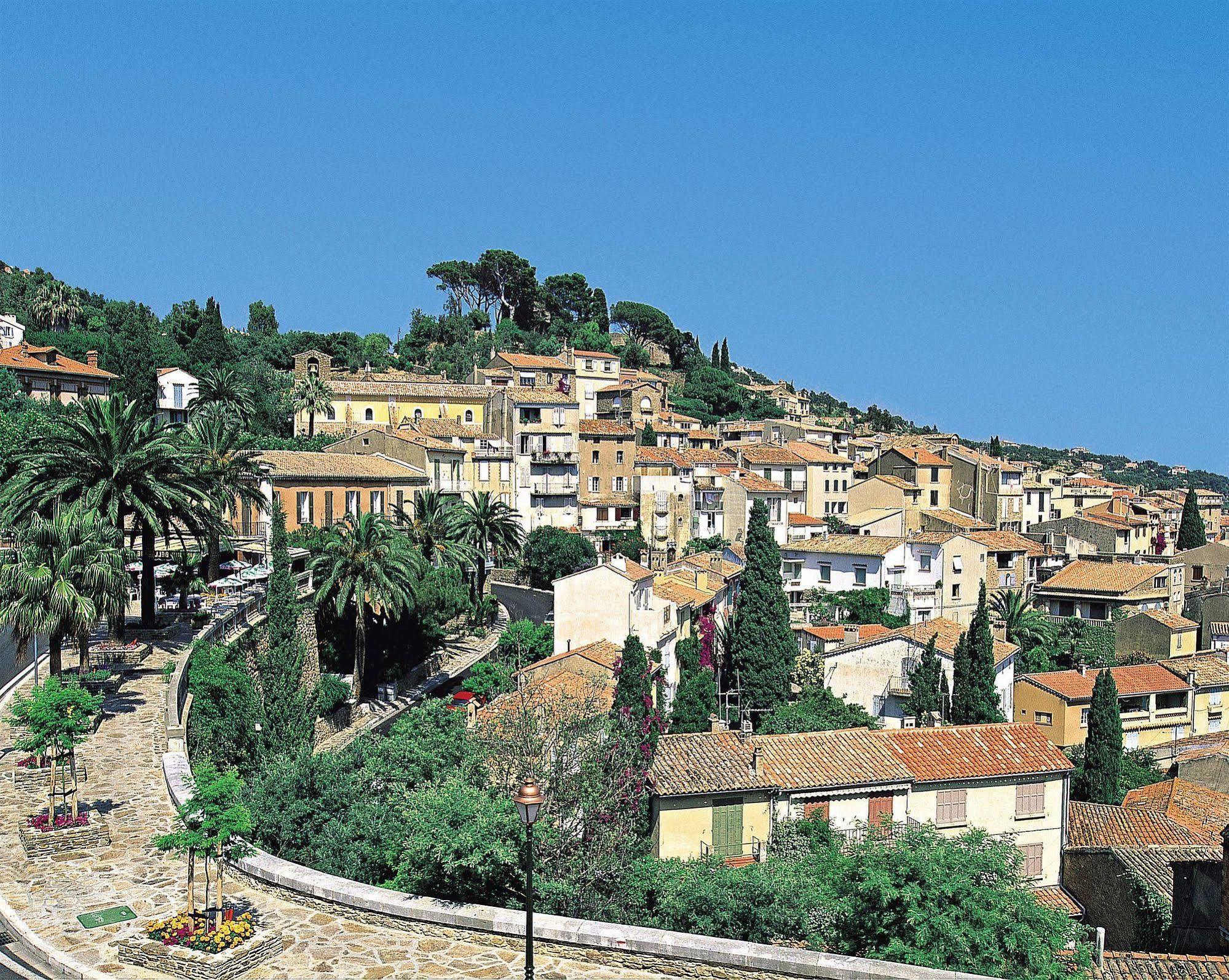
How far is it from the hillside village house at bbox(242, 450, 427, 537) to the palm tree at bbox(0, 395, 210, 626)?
45.7 ft

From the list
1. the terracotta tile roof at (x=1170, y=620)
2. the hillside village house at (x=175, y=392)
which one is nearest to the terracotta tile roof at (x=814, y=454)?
the terracotta tile roof at (x=1170, y=620)

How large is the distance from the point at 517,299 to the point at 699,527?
66.6m

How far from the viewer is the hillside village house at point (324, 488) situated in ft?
158

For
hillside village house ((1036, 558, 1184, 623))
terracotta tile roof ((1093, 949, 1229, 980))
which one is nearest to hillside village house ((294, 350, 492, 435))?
hillside village house ((1036, 558, 1184, 623))

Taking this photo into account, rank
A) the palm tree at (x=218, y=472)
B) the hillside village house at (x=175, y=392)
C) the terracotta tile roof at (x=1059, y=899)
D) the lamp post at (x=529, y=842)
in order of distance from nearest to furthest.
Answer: the lamp post at (x=529, y=842)
the terracotta tile roof at (x=1059, y=899)
the palm tree at (x=218, y=472)
the hillside village house at (x=175, y=392)

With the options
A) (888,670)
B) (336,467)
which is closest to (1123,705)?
(888,670)

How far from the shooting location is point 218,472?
39594 mm

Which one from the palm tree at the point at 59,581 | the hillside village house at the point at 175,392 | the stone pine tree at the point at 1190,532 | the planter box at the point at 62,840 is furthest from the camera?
the stone pine tree at the point at 1190,532

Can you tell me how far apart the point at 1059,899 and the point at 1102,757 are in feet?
39.3

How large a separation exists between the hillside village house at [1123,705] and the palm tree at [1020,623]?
16.4 feet

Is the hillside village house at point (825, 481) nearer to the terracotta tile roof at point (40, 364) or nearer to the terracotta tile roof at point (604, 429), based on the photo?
the terracotta tile roof at point (604, 429)

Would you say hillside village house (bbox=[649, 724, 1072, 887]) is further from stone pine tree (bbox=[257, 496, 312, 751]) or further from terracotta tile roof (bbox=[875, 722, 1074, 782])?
stone pine tree (bbox=[257, 496, 312, 751])

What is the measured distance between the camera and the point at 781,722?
133ft

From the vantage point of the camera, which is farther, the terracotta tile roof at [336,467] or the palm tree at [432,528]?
the terracotta tile roof at [336,467]
